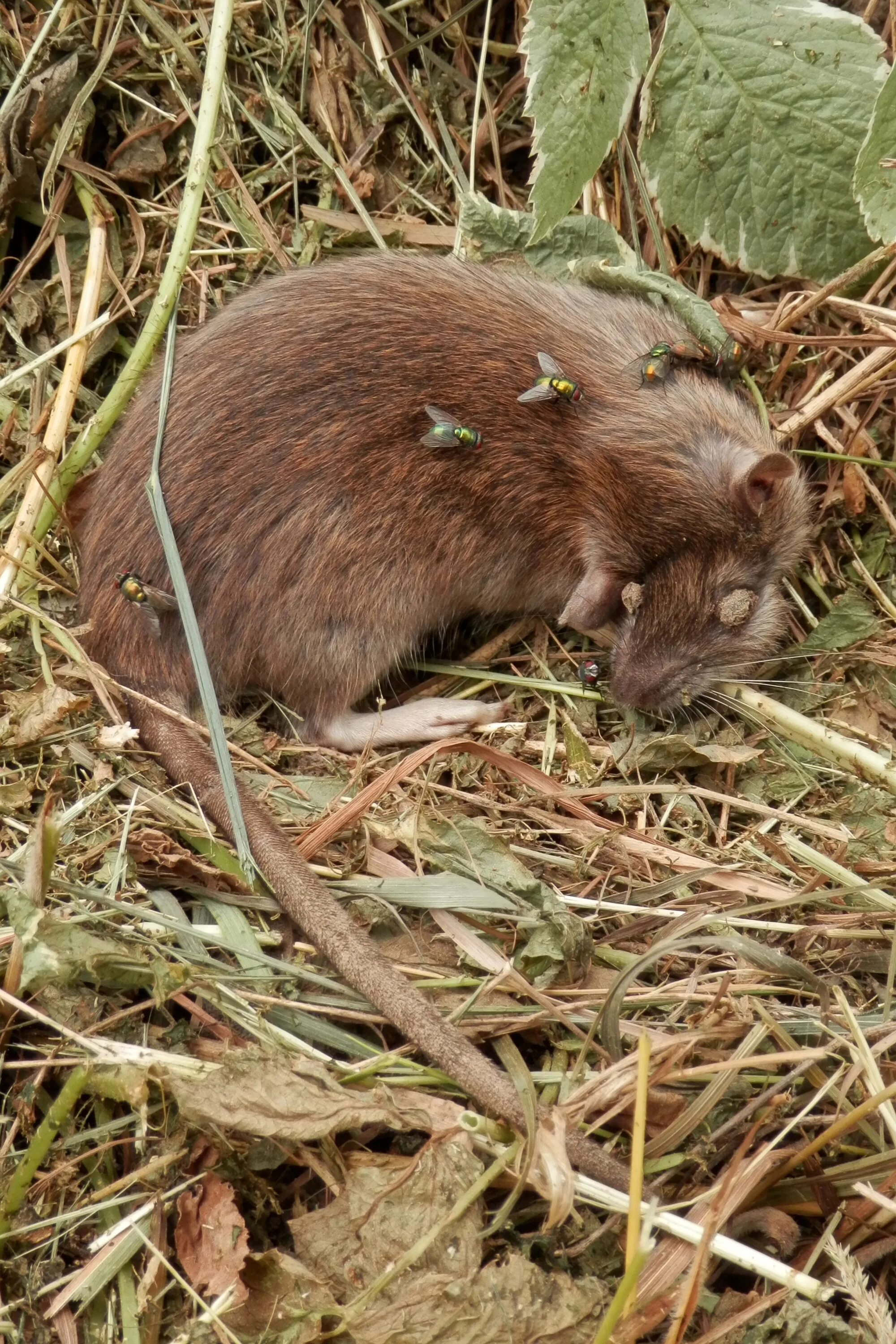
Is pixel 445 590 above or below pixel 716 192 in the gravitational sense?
below

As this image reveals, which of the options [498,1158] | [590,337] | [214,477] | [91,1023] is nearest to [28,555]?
[214,477]

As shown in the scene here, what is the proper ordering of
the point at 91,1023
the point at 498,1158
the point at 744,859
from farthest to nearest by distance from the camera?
1. the point at 744,859
2. the point at 91,1023
3. the point at 498,1158

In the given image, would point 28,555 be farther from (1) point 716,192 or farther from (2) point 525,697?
(1) point 716,192

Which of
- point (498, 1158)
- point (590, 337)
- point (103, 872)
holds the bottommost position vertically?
point (498, 1158)

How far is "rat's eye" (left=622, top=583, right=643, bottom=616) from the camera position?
4.31m

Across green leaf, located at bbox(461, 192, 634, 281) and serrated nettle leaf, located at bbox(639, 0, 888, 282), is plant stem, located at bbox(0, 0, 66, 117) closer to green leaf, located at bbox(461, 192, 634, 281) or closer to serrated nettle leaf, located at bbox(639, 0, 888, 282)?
green leaf, located at bbox(461, 192, 634, 281)

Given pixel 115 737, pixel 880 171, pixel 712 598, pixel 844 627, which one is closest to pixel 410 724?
pixel 115 737

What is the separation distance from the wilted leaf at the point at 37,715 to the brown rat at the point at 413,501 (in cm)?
26

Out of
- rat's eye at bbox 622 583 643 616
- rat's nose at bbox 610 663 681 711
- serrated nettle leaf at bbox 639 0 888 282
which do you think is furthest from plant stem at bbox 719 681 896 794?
serrated nettle leaf at bbox 639 0 888 282

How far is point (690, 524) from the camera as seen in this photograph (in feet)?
13.8

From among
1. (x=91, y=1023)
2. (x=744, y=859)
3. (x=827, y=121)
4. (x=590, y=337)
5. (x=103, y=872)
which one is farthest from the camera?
(x=590, y=337)

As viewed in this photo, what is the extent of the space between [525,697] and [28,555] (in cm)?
179

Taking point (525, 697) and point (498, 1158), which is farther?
point (525, 697)

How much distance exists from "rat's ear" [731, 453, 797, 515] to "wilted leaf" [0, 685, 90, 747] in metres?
2.22
